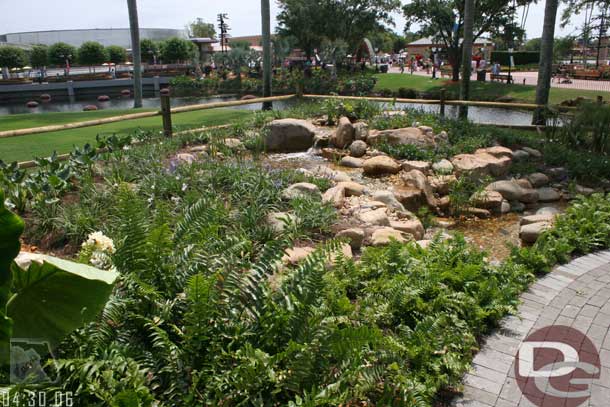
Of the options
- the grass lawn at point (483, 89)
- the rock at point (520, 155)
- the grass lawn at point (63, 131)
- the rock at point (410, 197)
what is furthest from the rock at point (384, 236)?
the grass lawn at point (483, 89)

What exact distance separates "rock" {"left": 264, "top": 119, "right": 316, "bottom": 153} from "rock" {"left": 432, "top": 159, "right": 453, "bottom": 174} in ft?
7.81

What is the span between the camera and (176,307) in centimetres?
278

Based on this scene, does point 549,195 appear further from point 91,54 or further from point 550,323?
point 91,54

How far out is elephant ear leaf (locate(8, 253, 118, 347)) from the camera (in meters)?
1.94

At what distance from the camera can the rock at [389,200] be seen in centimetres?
653

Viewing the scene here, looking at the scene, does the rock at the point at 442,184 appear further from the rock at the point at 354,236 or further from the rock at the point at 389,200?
the rock at the point at 354,236

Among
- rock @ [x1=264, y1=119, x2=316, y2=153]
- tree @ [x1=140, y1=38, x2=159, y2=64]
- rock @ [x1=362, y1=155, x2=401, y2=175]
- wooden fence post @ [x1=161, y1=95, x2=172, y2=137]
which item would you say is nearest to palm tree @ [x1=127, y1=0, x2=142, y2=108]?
wooden fence post @ [x1=161, y1=95, x2=172, y2=137]

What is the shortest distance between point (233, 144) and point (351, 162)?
1.95m

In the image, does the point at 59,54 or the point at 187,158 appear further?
the point at 59,54

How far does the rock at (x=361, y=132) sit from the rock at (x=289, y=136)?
0.79 meters

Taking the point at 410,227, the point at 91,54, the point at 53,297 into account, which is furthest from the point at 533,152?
the point at 91,54

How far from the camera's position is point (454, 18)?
97.1 ft

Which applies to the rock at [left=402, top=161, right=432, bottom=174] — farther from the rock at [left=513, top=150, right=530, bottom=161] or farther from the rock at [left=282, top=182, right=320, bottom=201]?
the rock at [left=282, top=182, right=320, bottom=201]

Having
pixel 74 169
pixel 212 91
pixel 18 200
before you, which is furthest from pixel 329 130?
pixel 212 91
